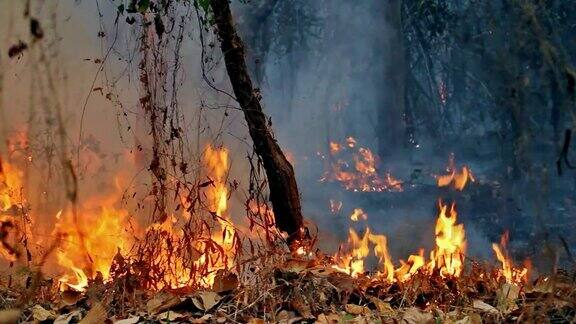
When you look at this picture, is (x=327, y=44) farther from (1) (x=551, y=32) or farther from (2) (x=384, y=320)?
(2) (x=384, y=320)

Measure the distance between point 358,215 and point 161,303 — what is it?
354 inches

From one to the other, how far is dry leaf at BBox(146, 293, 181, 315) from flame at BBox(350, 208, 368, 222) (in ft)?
28.3

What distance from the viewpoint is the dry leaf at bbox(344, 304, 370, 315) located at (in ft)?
11.0

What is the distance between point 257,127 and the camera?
15.1 feet

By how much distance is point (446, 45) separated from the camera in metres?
13.7

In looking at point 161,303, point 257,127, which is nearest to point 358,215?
point 257,127

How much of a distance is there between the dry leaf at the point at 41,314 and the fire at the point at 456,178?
10.2m

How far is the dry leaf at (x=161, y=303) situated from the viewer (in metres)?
3.32

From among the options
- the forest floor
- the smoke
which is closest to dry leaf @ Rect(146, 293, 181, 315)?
the forest floor

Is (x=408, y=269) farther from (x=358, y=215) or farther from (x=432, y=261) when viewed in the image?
(x=358, y=215)

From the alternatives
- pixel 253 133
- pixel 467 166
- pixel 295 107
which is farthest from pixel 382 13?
pixel 253 133

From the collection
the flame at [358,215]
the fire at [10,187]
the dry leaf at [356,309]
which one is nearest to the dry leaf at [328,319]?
the dry leaf at [356,309]

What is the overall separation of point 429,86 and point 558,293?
1146 centimetres

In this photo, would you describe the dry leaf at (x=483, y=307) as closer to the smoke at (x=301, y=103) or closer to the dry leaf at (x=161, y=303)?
the dry leaf at (x=161, y=303)
